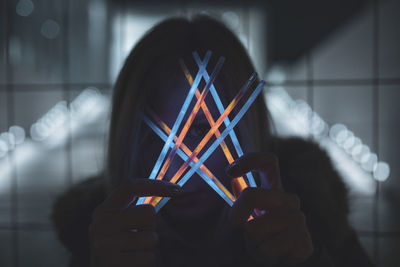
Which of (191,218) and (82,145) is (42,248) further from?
(82,145)

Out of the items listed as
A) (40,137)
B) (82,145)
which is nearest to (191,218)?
(82,145)

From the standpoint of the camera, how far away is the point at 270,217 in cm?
46

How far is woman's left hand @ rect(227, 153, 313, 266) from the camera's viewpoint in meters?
0.45

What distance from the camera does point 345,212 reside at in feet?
2.75

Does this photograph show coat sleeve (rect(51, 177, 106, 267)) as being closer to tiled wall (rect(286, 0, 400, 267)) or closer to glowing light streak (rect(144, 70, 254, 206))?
glowing light streak (rect(144, 70, 254, 206))

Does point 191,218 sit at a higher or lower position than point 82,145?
lower

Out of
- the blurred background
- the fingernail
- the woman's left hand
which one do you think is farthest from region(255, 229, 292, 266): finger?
the blurred background

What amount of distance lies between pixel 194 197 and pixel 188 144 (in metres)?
0.14

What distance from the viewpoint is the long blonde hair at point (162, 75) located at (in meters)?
0.65

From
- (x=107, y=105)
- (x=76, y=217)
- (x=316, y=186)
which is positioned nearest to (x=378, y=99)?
(x=316, y=186)

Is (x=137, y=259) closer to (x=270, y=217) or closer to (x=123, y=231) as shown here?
(x=123, y=231)

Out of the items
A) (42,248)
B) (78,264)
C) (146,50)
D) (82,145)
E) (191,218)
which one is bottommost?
(42,248)

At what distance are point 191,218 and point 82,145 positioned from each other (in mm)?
6618

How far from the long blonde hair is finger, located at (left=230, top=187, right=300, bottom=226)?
0.20 m
